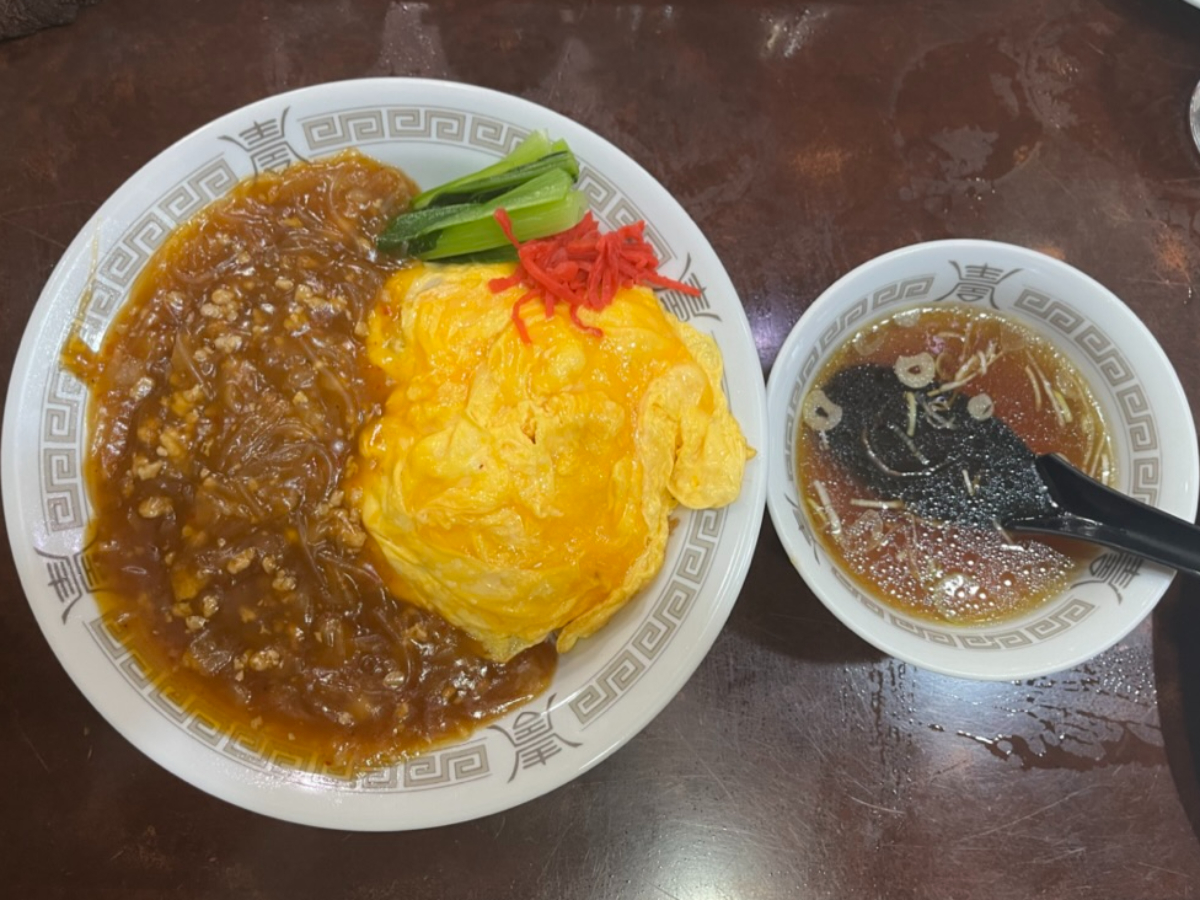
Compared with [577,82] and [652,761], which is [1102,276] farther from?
[652,761]

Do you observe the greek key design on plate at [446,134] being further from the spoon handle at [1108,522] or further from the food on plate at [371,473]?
the spoon handle at [1108,522]

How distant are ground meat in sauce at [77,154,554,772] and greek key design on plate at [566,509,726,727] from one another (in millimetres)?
178

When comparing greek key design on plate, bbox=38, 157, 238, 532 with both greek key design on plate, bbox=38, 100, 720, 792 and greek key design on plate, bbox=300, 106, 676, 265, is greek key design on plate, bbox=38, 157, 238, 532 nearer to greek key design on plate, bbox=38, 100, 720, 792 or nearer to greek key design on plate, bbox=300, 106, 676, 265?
greek key design on plate, bbox=38, 100, 720, 792

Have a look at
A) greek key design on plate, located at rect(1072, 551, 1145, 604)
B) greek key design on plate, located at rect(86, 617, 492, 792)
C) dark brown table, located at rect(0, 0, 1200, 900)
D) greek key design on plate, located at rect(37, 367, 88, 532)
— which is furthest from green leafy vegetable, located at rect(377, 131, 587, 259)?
greek key design on plate, located at rect(1072, 551, 1145, 604)

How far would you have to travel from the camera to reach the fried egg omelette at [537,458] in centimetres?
192

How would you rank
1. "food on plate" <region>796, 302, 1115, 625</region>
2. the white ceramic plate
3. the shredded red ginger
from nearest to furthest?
the white ceramic plate < the shredded red ginger < "food on plate" <region>796, 302, 1115, 625</region>

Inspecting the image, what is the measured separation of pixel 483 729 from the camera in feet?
6.66

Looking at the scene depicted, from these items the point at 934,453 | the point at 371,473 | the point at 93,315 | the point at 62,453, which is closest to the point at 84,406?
the point at 62,453

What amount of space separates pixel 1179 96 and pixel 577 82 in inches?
86.3

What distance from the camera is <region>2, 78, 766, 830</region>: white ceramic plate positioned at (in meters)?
1.89

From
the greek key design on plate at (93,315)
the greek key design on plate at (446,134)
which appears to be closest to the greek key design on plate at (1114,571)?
the greek key design on plate at (446,134)

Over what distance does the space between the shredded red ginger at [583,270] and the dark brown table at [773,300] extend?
0.56 m

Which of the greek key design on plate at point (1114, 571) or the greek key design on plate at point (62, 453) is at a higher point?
the greek key design on plate at point (62, 453)

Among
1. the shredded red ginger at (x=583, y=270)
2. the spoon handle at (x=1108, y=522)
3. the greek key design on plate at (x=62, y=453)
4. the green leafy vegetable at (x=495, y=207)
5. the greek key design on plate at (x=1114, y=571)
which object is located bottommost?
the greek key design on plate at (x=1114, y=571)
